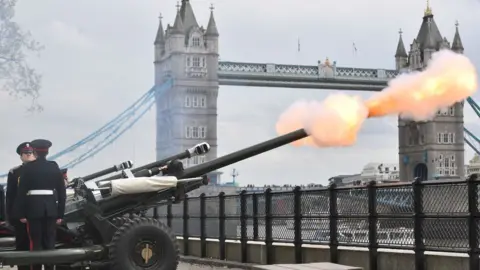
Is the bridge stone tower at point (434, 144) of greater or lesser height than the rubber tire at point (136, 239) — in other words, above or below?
above

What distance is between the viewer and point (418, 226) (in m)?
10.8

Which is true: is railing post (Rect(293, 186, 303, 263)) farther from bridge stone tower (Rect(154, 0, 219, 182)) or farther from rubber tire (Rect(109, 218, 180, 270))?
bridge stone tower (Rect(154, 0, 219, 182))

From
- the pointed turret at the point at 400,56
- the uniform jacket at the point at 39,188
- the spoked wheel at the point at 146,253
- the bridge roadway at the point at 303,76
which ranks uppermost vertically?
the pointed turret at the point at 400,56

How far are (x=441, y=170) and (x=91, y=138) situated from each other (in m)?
60.6

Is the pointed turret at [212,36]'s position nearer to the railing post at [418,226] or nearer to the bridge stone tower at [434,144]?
the bridge stone tower at [434,144]

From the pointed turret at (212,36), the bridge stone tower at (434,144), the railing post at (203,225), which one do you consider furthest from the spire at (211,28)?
the railing post at (203,225)

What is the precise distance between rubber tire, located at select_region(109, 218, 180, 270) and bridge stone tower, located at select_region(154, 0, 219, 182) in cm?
12959

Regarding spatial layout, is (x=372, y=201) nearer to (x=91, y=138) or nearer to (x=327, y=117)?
(x=327, y=117)

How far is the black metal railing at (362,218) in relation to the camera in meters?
10.1

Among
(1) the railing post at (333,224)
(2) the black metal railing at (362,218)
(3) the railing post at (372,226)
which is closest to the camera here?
(2) the black metal railing at (362,218)

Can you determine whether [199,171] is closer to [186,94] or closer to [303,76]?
[303,76]

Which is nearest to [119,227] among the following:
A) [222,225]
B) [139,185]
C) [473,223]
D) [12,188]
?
[139,185]

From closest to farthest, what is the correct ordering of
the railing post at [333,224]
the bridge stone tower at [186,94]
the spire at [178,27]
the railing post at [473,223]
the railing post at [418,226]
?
1. the railing post at [473,223]
2. the railing post at [418,226]
3. the railing post at [333,224]
4. the bridge stone tower at [186,94]
5. the spire at [178,27]

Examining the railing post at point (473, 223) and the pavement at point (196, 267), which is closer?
the railing post at point (473, 223)
